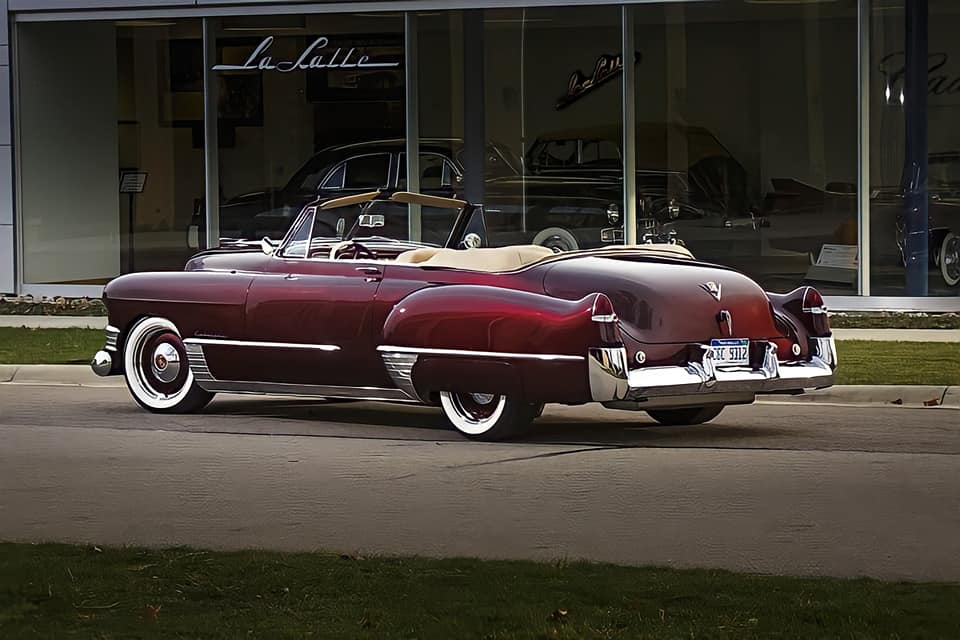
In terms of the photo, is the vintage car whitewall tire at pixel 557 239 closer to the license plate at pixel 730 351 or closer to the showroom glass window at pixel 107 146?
the showroom glass window at pixel 107 146

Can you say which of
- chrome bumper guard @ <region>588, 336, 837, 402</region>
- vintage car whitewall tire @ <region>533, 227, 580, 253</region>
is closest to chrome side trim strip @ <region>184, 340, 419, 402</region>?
chrome bumper guard @ <region>588, 336, 837, 402</region>

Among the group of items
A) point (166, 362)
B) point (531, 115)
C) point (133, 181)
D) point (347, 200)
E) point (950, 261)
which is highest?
point (531, 115)

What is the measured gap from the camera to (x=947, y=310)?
1973 cm

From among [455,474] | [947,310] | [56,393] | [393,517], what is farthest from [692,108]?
[393,517]

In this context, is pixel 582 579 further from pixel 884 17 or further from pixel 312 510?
pixel 884 17

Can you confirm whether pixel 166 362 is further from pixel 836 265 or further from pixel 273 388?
pixel 836 265

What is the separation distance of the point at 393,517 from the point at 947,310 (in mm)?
12874

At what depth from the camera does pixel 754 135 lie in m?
20.7

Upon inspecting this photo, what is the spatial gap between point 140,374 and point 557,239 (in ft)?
31.5

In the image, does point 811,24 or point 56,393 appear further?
point 811,24

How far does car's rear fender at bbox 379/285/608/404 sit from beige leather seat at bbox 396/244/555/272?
Result: 40 cm

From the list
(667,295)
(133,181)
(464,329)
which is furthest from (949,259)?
(464,329)

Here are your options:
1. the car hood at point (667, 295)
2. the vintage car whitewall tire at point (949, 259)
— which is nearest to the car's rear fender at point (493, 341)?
the car hood at point (667, 295)

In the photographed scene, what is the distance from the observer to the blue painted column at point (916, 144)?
65.2ft
